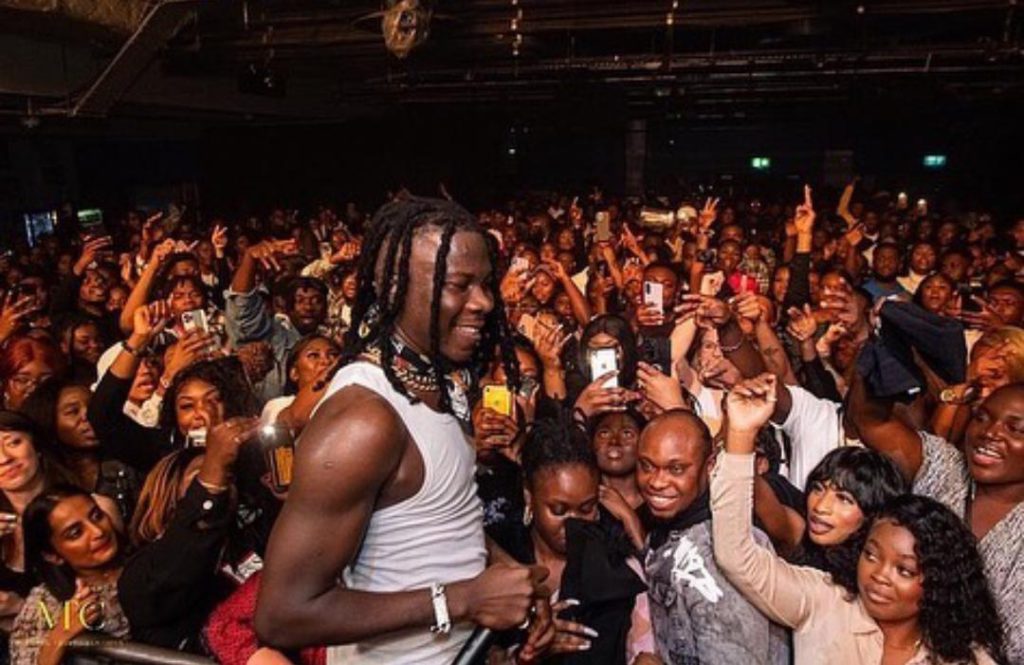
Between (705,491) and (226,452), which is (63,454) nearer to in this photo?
(226,452)

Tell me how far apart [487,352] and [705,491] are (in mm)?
946

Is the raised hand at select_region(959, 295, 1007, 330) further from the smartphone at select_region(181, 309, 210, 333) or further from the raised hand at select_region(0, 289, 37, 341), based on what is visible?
the raised hand at select_region(0, 289, 37, 341)

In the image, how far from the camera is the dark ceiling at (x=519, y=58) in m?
6.06

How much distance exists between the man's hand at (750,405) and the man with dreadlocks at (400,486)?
0.77m

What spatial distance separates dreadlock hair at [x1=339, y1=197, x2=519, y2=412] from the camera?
163 centimetres

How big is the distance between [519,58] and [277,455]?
6.36 m

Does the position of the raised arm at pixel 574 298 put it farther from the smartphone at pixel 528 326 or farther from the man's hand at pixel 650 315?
the man's hand at pixel 650 315

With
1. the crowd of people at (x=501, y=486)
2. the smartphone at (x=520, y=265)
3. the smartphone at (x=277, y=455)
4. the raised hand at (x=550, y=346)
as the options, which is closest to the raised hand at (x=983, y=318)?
the crowd of people at (x=501, y=486)

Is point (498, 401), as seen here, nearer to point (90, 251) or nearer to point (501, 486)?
point (501, 486)

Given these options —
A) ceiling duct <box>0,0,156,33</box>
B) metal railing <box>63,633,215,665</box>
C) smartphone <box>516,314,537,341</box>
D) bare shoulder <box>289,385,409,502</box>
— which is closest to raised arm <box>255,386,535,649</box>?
bare shoulder <box>289,385,409,502</box>

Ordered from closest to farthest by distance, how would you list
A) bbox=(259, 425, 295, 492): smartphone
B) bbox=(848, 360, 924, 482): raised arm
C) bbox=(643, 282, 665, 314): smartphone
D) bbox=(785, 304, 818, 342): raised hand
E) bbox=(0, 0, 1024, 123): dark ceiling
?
1. bbox=(259, 425, 295, 492): smartphone
2. bbox=(848, 360, 924, 482): raised arm
3. bbox=(785, 304, 818, 342): raised hand
4. bbox=(643, 282, 665, 314): smartphone
5. bbox=(0, 0, 1024, 123): dark ceiling

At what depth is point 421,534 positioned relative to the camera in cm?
156

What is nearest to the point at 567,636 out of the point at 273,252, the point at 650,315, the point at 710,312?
the point at 710,312

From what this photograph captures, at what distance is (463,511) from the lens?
1.63 metres
